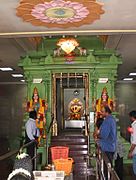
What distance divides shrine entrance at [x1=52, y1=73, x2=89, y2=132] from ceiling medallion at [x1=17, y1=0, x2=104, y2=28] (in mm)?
5350

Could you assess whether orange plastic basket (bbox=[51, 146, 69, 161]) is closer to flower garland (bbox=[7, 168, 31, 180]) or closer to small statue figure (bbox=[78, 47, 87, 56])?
flower garland (bbox=[7, 168, 31, 180])

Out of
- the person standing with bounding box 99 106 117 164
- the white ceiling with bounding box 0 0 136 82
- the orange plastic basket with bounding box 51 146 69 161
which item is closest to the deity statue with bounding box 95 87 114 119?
the white ceiling with bounding box 0 0 136 82

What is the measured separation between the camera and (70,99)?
14523 millimetres

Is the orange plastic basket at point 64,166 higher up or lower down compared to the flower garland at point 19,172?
lower down

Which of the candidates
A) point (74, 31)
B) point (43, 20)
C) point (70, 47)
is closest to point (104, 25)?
point (74, 31)

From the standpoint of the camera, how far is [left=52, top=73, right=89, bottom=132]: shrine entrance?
34.9 ft

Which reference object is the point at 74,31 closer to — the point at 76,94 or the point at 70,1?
the point at 70,1

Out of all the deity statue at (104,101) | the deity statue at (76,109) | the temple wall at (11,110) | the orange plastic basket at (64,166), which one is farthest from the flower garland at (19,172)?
the temple wall at (11,110)

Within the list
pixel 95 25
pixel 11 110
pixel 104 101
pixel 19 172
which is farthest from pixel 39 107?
pixel 11 110

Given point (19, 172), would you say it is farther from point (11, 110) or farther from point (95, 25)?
point (11, 110)

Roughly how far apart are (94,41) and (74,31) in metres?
5.21

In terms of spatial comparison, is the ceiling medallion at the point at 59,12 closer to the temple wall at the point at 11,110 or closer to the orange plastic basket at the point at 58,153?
the orange plastic basket at the point at 58,153

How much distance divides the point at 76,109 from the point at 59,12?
31.8 ft

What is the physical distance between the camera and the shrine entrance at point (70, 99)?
10.6 metres
